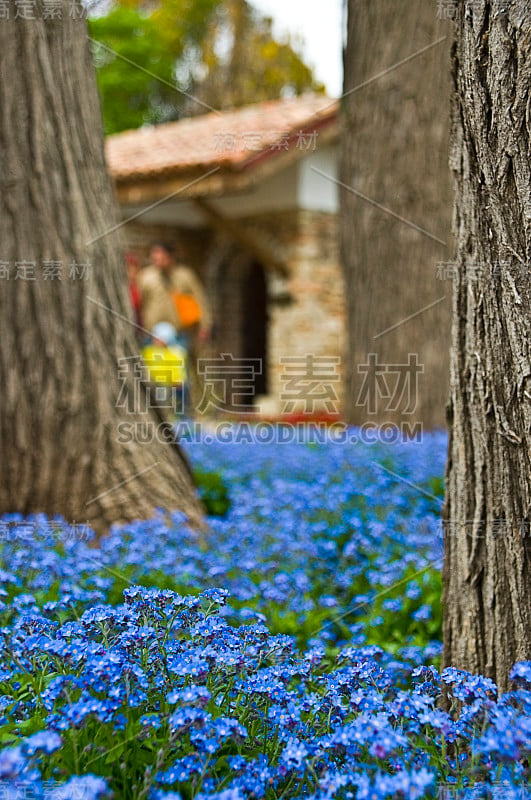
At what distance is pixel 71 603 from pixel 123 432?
6.34ft

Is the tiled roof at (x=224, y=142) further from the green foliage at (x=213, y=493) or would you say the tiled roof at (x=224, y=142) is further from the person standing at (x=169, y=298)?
the green foliage at (x=213, y=493)

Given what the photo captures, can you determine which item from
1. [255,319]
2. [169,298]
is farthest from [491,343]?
[255,319]

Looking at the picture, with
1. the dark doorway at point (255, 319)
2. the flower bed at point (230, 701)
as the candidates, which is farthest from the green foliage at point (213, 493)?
the dark doorway at point (255, 319)

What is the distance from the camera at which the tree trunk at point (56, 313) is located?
13.6ft

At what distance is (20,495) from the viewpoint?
4.23 m

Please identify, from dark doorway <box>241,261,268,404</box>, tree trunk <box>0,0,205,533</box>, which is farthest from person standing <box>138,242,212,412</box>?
tree trunk <box>0,0,205,533</box>

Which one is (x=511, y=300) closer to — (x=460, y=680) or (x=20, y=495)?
(x=460, y=680)

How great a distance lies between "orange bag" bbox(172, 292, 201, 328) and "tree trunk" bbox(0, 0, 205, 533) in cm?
675

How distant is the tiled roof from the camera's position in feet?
37.5

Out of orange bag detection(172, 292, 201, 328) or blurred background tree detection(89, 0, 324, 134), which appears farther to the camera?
blurred background tree detection(89, 0, 324, 134)

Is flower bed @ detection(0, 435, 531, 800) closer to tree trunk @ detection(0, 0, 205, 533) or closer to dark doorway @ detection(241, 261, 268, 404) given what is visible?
tree trunk @ detection(0, 0, 205, 533)

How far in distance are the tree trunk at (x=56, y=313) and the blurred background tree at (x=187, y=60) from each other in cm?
2212

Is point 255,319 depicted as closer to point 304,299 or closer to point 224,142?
point 304,299

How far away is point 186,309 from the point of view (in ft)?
36.9
